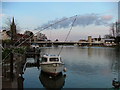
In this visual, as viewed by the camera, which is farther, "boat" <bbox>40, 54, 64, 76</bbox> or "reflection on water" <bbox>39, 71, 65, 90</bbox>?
"boat" <bbox>40, 54, 64, 76</bbox>

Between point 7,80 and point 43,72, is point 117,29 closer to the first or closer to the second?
point 43,72

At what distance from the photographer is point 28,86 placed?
17281mm

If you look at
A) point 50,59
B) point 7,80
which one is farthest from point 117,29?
point 7,80

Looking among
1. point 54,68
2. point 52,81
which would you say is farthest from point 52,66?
point 52,81

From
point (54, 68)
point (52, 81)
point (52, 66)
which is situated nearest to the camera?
point (52, 81)

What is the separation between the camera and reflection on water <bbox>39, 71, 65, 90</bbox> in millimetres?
17922

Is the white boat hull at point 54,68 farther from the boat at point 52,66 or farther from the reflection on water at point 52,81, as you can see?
the reflection on water at point 52,81

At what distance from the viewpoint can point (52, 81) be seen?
19.4 meters

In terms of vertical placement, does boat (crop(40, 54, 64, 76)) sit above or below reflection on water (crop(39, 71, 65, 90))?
above

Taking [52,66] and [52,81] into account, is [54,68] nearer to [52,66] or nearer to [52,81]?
[52,66]

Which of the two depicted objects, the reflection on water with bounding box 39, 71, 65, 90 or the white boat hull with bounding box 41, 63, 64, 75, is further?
the white boat hull with bounding box 41, 63, 64, 75

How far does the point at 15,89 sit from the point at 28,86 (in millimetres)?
5665

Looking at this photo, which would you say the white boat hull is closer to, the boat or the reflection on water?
the boat

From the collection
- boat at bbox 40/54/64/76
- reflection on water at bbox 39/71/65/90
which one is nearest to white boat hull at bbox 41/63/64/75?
boat at bbox 40/54/64/76
